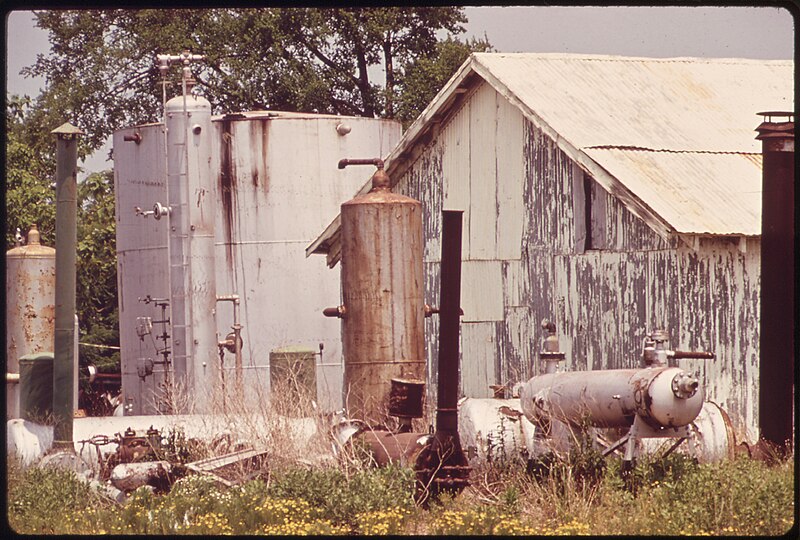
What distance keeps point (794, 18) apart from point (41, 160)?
1180 inches

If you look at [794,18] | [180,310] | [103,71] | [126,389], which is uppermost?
[103,71]

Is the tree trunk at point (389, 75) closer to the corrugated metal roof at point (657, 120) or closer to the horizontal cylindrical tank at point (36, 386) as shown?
the corrugated metal roof at point (657, 120)

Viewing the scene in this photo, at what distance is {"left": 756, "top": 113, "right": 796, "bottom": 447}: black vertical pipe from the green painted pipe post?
24.0 ft

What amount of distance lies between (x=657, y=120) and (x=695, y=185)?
2.33m

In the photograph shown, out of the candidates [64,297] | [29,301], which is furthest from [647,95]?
[29,301]

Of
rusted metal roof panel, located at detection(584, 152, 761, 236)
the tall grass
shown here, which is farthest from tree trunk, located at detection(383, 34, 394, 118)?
the tall grass

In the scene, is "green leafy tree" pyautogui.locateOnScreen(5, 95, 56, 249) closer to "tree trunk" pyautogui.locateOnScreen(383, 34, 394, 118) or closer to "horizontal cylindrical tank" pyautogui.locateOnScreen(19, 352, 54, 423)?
"tree trunk" pyautogui.locateOnScreen(383, 34, 394, 118)

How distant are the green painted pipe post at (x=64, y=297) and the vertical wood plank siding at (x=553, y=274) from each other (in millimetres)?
6260

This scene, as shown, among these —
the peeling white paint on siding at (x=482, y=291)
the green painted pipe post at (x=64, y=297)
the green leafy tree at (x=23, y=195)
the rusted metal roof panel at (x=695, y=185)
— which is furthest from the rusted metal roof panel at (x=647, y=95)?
the green leafy tree at (x=23, y=195)

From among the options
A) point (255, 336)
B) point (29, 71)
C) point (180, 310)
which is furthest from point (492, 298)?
point (29, 71)

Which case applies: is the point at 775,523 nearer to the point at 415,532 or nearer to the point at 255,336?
the point at 415,532

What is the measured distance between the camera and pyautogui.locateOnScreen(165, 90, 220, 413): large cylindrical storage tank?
68.3 feet

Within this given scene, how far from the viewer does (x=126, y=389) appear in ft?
88.3

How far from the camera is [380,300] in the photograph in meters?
15.3
